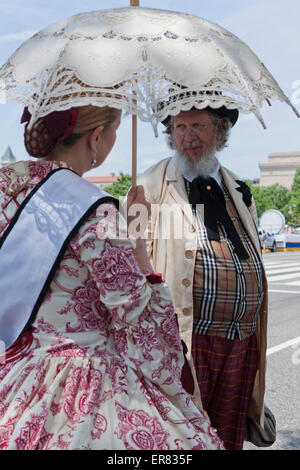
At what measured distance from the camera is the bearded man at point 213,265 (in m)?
2.65

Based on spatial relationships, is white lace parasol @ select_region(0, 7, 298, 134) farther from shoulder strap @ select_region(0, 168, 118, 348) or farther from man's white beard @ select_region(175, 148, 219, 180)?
man's white beard @ select_region(175, 148, 219, 180)

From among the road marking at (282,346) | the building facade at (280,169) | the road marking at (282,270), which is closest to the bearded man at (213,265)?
the road marking at (282,346)

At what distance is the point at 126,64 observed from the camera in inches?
69.2

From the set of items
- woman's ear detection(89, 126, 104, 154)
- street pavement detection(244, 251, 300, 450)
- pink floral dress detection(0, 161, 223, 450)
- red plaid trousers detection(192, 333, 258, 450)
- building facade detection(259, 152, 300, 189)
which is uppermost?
building facade detection(259, 152, 300, 189)

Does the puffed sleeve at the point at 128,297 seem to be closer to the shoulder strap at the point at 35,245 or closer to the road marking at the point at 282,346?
the shoulder strap at the point at 35,245

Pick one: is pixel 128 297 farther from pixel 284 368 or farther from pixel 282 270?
pixel 282 270

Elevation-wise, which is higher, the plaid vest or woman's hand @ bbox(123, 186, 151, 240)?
woman's hand @ bbox(123, 186, 151, 240)

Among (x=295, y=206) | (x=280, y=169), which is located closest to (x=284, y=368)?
(x=295, y=206)

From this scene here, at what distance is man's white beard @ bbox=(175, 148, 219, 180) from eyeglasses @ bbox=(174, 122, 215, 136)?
A: 0.11m

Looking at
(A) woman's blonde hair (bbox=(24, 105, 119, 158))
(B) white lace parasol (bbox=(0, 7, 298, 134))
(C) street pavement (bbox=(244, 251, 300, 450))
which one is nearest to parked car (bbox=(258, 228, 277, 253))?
(C) street pavement (bbox=(244, 251, 300, 450))

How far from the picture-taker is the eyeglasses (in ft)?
9.51

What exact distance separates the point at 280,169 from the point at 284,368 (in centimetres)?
10554

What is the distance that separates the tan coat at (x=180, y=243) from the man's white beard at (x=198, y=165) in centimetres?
4
